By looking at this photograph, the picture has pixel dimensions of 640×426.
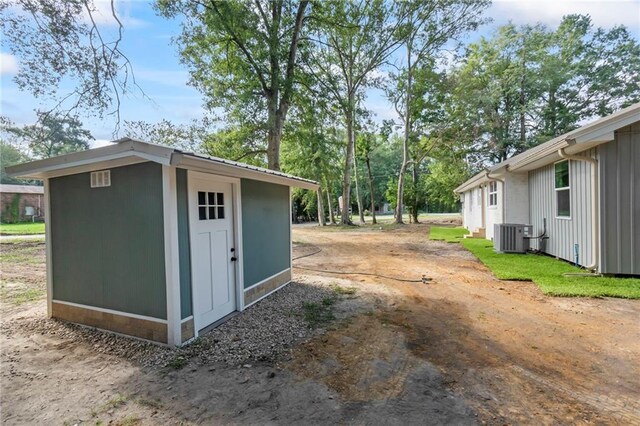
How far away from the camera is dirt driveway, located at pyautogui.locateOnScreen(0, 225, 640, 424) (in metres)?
2.48

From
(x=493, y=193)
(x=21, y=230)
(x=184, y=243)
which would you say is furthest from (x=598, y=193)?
(x=21, y=230)

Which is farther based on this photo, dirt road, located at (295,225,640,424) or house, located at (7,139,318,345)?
house, located at (7,139,318,345)

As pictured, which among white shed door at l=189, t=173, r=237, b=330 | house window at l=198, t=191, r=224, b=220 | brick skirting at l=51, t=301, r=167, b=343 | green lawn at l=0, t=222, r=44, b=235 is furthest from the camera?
green lawn at l=0, t=222, r=44, b=235

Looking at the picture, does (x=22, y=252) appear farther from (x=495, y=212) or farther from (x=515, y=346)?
(x=495, y=212)

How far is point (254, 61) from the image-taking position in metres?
12.0

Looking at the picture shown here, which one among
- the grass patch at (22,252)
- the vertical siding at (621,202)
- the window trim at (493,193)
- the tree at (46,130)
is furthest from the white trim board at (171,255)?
the window trim at (493,193)

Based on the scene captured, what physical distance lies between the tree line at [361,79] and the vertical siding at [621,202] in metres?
9.74

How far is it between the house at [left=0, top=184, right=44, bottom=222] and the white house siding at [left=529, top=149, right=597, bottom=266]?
3810cm

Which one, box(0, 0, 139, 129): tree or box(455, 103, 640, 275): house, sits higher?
box(0, 0, 139, 129): tree

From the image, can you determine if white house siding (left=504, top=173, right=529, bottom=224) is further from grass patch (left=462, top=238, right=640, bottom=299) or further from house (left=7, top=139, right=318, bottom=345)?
house (left=7, top=139, right=318, bottom=345)

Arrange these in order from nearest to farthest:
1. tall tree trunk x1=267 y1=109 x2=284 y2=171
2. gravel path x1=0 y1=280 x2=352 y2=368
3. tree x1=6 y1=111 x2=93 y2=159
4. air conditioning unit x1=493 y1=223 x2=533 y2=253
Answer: gravel path x1=0 y1=280 x2=352 y2=368
tree x1=6 y1=111 x2=93 y2=159
air conditioning unit x1=493 y1=223 x2=533 y2=253
tall tree trunk x1=267 y1=109 x2=284 y2=171

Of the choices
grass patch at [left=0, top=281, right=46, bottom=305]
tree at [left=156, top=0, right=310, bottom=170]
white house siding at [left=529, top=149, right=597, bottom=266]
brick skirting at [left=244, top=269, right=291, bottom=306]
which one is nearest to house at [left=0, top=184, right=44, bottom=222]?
tree at [left=156, top=0, right=310, bottom=170]

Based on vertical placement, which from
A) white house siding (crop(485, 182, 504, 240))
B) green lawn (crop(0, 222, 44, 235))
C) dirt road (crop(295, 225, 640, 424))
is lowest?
dirt road (crop(295, 225, 640, 424))

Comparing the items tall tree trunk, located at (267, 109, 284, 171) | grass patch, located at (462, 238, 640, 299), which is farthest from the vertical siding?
tall tree trunk, located at (267, 109, 284, 171)
